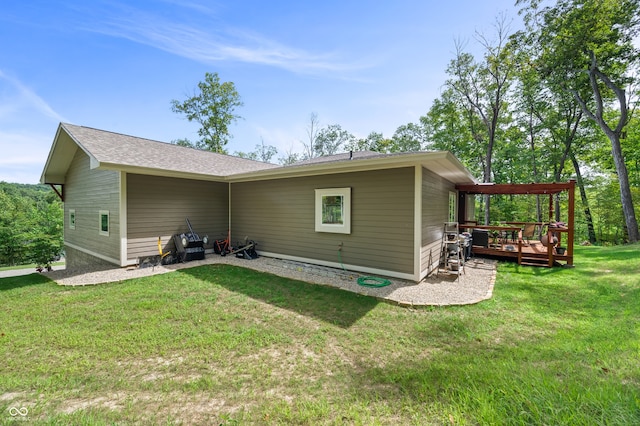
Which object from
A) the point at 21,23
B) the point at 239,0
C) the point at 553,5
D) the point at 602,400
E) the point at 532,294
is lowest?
the point at 532,294

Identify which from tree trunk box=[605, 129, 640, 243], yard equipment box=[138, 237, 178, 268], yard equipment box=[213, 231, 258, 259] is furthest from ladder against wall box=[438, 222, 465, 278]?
tree trunk box=[605, 129, 640, 243]

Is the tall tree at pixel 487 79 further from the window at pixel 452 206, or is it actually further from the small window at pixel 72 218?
the small window at pixel 72 218

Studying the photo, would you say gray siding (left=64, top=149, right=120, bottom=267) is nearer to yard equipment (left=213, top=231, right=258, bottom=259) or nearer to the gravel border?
the gravel border

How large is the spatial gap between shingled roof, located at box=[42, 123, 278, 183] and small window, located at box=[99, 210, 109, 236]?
1.84 metres

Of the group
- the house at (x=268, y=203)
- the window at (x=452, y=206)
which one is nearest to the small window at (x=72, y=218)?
the house at (x=268, y=203)

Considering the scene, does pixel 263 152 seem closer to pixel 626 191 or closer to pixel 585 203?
pixel 585 203

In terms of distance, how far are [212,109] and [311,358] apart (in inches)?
929

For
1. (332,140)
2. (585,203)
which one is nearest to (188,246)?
(332,140)

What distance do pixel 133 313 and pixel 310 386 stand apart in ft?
9.92

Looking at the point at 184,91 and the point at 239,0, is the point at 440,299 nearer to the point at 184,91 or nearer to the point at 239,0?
the point at 239,0

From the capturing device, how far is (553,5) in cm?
1184

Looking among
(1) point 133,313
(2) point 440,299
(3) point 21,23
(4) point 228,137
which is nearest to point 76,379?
(1) point 133,313

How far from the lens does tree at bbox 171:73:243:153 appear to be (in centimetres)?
2146

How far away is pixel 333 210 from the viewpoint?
6242 mm
